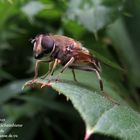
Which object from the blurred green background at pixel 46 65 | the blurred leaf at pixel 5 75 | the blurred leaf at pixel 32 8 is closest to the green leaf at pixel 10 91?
the blurred green background at pixel 46 65

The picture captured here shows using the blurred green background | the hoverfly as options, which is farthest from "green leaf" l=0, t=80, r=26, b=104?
the hoverfly

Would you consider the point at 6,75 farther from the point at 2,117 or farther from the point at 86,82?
the point at 86,82

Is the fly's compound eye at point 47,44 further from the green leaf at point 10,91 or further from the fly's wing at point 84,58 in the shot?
the green leaf at point 10,91

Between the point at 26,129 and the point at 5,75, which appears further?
the point at 5,75

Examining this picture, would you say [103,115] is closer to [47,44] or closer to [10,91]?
[47,44]

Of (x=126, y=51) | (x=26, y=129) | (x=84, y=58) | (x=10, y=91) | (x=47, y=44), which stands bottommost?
(x=26, y=129)

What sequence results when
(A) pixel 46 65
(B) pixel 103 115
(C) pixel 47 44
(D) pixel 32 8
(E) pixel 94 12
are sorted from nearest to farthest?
(B) pixel 103 115, (C) pixel 47 44, (E) pixel 94 12, (A) pixel 46 65, (D) pixel 32 8

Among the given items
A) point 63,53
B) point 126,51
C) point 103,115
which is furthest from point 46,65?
point 103,115
